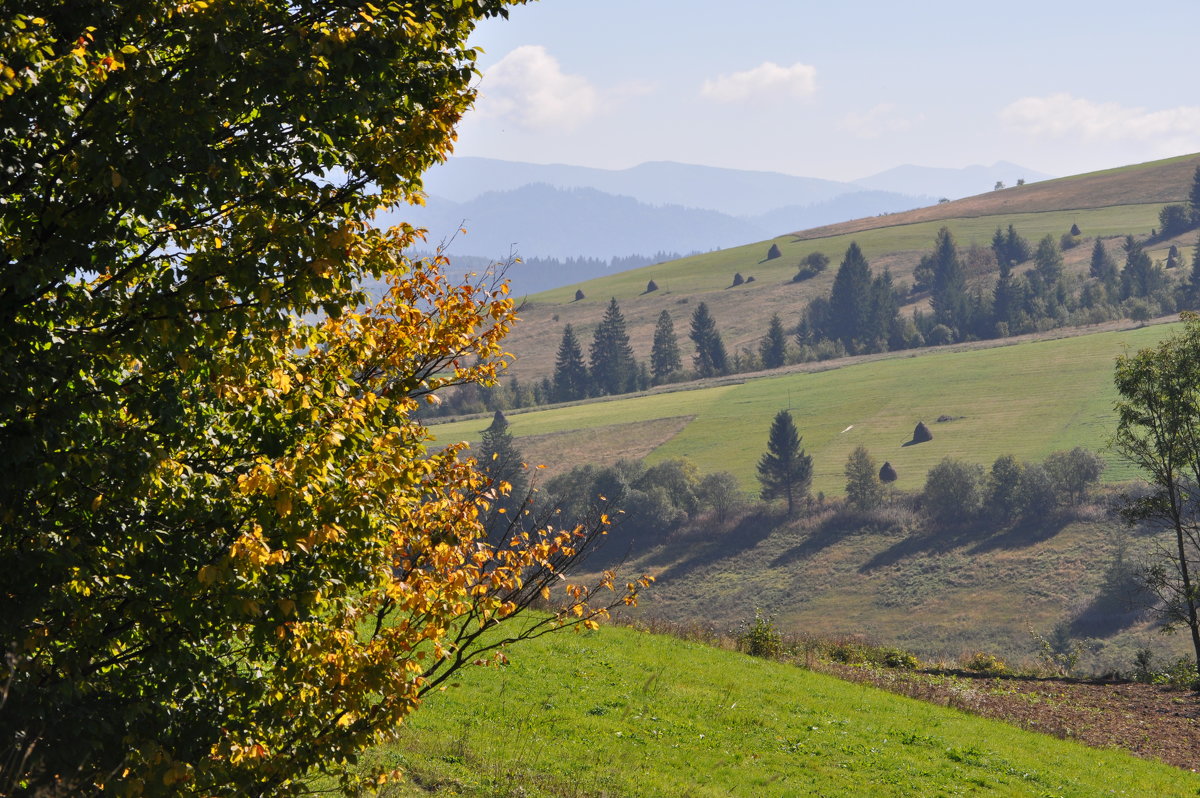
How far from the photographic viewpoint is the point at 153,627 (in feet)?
22.6

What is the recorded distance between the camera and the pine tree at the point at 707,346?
547ft

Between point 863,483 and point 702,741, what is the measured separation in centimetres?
8786

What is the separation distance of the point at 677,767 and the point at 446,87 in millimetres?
13618

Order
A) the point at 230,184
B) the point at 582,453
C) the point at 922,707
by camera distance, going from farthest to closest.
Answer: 1. the point at 582,453
2. the point at 922,707
3. the point at 230,184

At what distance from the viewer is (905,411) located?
12375 cm

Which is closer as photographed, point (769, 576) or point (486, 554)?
point (486, 554)

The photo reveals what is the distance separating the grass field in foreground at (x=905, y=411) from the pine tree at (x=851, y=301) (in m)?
22.8

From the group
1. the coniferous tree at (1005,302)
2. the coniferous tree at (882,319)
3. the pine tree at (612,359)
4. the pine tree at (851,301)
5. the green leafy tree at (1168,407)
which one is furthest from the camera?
the pine tree at (851,301)

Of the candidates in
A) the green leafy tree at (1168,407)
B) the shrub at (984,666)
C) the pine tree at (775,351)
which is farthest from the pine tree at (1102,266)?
the shrub at (984,666)

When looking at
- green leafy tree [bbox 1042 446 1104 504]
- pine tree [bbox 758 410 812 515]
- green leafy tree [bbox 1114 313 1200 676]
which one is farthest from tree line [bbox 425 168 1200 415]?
green leafy tree [bbox 1114 313 1200 676]

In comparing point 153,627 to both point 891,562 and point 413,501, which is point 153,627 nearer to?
point 413,501

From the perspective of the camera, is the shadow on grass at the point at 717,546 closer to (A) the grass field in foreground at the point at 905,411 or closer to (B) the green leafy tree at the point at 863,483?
(A) the grass field in foreground at the point at 905,411

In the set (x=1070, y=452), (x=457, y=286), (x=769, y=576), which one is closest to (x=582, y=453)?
(x=769, y=576)

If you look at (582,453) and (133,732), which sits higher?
(133,732)
